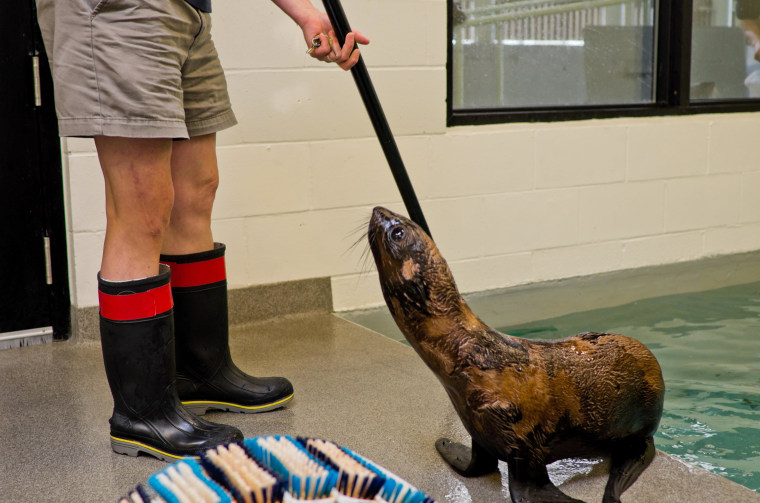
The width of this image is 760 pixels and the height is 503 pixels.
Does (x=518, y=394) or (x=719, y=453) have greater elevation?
(x=518, y=394)

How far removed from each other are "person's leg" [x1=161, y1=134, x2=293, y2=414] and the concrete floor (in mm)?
48

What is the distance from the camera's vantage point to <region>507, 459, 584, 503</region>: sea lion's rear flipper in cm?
122

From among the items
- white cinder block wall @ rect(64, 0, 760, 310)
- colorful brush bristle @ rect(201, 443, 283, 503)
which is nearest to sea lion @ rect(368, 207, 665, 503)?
colorful brush bristle @ rect(201, 443, 283, 503)

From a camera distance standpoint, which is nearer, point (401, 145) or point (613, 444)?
point (613, 444)

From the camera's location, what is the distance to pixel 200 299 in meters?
1.72

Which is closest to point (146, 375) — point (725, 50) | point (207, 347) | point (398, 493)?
point (207, 347)

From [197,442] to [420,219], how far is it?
614 mm

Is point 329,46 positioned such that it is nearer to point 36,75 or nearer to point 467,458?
point 467,458

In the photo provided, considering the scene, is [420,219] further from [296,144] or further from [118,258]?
[296,144]

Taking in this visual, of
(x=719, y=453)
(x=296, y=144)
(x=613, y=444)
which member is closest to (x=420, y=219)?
(x=613, y=444)

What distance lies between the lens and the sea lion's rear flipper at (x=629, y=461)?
1.36 m

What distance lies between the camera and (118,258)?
147 centimetres

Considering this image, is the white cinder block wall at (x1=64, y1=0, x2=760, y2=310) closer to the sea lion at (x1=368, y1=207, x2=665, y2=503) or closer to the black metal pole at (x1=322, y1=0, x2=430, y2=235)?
the black metal pole at (x1=322, y1=0, x2=430, y2=235)

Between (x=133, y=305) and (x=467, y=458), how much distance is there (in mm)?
694
